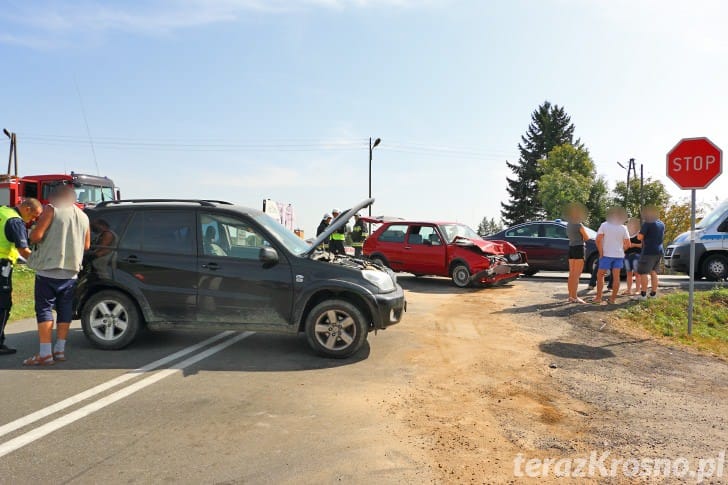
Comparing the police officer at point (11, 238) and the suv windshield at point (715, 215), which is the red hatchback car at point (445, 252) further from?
the police officer at point (11, 238)

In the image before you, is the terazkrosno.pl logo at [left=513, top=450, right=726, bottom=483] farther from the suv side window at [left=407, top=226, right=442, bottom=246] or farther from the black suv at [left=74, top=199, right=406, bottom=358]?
the suv side window at [left=407, top=226, right=442, bottom=246]

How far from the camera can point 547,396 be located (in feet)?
14.9

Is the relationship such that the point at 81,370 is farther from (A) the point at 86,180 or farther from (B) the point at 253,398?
(A) the point at 86,180

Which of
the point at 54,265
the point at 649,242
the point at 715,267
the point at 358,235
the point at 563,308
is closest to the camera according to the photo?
the point at 54,265

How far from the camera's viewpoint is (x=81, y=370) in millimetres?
5148

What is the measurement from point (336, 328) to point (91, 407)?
2532 millimetres

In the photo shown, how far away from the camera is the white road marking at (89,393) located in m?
3.76

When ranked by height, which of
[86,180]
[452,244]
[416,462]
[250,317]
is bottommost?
[416,462]

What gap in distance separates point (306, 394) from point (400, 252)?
8730 millimetres

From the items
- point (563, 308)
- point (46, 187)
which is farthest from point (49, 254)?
point (46, 187)

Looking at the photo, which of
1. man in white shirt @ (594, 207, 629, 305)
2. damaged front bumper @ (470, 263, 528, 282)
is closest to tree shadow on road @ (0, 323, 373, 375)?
man in white shirt @ (594, 207, 629, 305)

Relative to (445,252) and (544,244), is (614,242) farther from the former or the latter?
(544,244)

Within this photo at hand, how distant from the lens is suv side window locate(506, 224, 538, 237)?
48.1ft

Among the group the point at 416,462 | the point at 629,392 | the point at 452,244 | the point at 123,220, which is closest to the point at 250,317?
the point at 123,220
